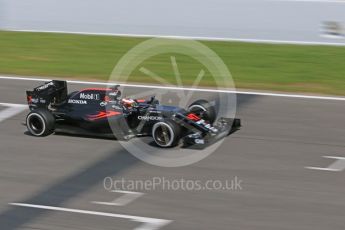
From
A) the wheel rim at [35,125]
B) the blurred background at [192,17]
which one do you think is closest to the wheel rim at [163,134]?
the wheel rim at [35,125]

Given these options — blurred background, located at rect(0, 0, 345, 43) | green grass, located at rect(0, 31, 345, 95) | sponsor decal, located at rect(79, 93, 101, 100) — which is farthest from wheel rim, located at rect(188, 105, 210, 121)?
blurred background, located at rect(0, 0, 345, 43)

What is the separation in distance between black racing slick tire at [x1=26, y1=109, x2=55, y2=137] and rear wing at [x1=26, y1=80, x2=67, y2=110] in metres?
0.27

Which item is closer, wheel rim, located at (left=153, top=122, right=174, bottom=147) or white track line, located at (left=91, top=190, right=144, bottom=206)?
white track line, located at (left=91, top=190, right=144, bottom=206)

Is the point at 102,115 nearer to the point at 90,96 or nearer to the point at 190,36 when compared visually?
the point at 90,96

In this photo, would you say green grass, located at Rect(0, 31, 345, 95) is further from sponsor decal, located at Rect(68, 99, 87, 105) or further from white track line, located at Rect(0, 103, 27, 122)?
sponsor decal, located at Rect(68, 99, 87, 105)

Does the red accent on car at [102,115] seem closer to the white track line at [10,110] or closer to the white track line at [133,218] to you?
the white track line at [10,110]

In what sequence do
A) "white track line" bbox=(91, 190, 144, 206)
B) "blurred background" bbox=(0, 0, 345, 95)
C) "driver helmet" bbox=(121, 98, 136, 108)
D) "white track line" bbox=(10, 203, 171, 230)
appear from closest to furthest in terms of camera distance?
"white track line" bbox=(10, 203, 171, 230)
"white track line" bbox=(91, 190, 144, 206)
"driver helmet" bbox=(121, 98, 136, 108)
"blurred background" bbox=(0, 0, 345, 95)

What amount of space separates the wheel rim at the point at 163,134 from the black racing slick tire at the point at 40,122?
1656 millimetres

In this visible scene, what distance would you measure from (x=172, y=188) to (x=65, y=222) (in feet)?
5.21

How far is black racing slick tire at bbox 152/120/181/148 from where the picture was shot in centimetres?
1049

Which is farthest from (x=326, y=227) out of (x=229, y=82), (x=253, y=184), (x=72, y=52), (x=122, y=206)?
(x=72, y=52)

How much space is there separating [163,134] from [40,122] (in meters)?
1.95

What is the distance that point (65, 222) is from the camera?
842cm

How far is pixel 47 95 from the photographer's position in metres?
11.5
